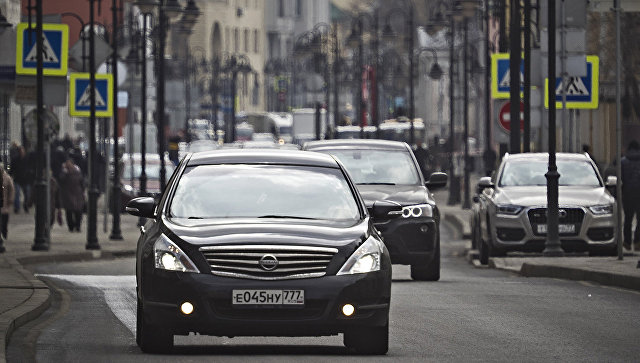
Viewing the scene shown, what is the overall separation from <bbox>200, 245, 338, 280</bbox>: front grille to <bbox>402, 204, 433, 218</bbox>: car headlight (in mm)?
10176

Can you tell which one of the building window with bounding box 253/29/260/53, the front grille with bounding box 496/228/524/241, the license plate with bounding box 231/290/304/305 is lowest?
the front grille with bounding box 496/228/524/241

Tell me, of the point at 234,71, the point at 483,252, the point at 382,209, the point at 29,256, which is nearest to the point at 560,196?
the point at 483,252

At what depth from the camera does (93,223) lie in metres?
32.1

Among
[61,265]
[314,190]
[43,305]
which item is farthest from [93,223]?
[314,190]

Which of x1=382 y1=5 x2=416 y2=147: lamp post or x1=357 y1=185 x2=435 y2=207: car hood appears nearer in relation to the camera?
x1=357 y1=185 x2=435 y2=207: car hood

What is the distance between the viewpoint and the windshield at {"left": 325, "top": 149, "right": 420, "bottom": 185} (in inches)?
926

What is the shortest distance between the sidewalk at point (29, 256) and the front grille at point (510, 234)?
6.63 meters

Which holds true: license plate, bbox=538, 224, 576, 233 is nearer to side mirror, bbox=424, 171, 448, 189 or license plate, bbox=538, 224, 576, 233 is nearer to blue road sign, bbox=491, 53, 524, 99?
side mirror, bbox=424, 171, 448, 189

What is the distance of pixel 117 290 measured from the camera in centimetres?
2075

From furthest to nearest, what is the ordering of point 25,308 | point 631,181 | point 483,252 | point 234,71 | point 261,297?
point 234,71 → point 631,181 → point 483,252 → point 25,308 → point 261,297

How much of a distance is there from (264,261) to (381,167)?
11573 mm

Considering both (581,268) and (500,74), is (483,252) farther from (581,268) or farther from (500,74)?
(500,74)

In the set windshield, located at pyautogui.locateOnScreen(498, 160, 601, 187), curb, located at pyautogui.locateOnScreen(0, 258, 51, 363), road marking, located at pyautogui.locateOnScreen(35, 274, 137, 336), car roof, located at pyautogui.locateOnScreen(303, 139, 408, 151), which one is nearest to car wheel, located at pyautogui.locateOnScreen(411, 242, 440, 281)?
car roof, located at pyautogui.locateOnScreen(303, 139, 408, 151)

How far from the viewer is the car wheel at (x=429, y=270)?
23.0 meters
